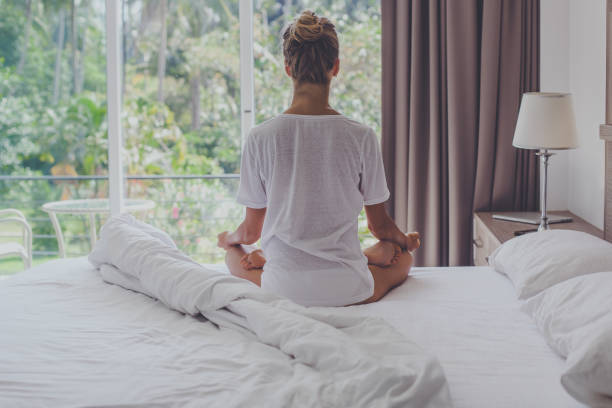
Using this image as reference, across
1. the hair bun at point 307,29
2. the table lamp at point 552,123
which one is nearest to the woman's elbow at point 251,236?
the hair bun at point 307,29

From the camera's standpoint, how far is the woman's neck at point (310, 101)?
75.3 inches

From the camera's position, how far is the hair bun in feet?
6.19

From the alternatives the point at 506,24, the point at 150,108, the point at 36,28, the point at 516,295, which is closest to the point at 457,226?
the point at 506,24

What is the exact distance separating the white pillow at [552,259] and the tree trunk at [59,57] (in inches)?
119

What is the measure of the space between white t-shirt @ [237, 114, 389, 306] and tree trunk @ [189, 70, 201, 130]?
2006 millimetres

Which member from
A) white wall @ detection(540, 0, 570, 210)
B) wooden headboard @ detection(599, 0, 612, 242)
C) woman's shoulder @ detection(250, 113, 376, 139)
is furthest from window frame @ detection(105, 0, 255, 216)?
wooden headboard @ detection(599, 0, 612, 242)

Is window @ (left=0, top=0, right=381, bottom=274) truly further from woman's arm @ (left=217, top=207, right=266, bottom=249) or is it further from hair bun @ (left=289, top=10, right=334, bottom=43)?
hair bun @ (left=289, top=10, right=334, bottom=43)

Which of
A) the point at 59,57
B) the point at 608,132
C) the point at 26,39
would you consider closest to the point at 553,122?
the point at 608,132

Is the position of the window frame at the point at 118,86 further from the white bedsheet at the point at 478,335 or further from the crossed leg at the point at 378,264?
the white bedsheet at the point at 478,335

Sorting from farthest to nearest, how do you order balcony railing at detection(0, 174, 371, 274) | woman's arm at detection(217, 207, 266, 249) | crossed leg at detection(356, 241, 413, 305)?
balcony railing at detection(0, 174, 371, 274) < woman's arm at detection(217, 207, 266, 249) < crossed leg at detection(356, 241, 413, 305)

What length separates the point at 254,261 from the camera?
2.19m

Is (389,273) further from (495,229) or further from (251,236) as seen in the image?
(495,229)

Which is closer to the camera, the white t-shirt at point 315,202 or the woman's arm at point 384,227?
the white t-shirt at point 315,202

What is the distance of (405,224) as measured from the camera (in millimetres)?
3543
